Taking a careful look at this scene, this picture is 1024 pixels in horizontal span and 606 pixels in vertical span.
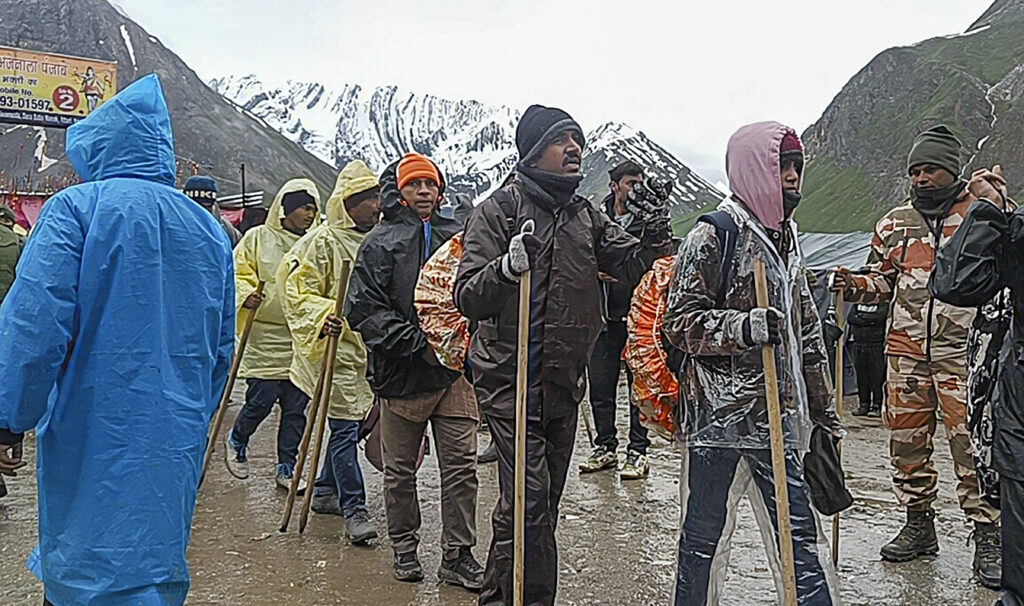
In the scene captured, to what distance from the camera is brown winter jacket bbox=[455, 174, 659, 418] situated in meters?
3.72

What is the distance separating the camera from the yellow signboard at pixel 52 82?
920 inches

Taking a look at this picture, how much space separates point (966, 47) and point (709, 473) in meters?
64.0

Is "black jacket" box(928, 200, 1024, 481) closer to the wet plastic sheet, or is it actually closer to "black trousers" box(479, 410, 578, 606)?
the wet plastic sheet

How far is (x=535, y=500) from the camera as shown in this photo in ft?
12.1

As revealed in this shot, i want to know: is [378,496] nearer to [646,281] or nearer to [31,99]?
[646,281]

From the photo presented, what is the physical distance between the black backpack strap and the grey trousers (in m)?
1.77

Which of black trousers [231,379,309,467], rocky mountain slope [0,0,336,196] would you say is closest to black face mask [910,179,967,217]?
black trousers [231,379,309,467]

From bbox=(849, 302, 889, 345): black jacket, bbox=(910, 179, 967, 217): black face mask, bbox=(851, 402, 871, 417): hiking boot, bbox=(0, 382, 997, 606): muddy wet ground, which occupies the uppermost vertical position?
bbox=(910, 179, 967, 217): black face mask

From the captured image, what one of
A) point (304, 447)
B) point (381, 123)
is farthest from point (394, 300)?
point (381, 123)

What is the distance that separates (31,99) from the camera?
77.6 feet

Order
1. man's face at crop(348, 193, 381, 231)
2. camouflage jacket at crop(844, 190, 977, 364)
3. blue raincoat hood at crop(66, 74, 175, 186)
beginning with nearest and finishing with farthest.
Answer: blue raincoat hood at crop(66, 74, 175, 186) → camouflage jacket at crop(844, 190, 977, 364) → man's face at crop(348, 193, 381, 231)

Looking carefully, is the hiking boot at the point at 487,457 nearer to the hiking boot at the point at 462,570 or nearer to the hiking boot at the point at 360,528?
the hiking boot at the point at 360,528

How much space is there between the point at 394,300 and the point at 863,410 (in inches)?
308

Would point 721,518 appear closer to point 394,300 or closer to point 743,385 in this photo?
point 743,385
